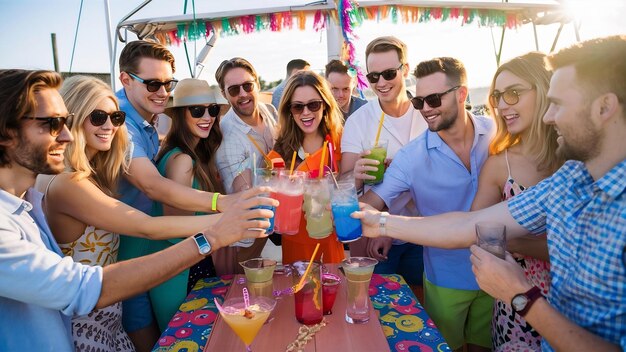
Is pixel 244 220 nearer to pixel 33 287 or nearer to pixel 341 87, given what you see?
pixel 33 287

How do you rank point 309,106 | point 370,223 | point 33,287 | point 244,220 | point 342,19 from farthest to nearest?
point 342,19, point 309,106, point 370,223, point 244,220, point 33,287

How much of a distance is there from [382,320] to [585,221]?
3.08ft

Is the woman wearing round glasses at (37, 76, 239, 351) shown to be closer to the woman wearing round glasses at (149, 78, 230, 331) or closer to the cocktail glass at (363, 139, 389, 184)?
the woman wearing round glasses at (149, 78, 230, 331)

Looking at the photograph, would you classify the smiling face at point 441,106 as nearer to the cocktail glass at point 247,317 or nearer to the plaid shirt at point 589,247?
the plaid shirt at point 589,247

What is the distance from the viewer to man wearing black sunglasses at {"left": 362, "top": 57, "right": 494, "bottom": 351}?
8.49 feet

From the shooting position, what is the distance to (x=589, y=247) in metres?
1.51

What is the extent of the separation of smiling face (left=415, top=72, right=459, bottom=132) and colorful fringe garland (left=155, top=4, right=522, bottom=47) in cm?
351

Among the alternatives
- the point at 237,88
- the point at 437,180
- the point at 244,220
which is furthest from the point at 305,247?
the point at 237,88

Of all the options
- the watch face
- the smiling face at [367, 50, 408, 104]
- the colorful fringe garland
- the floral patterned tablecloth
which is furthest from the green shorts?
the colorful fringe garland

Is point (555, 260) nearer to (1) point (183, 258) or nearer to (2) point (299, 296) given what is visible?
(2) point (299, 296)

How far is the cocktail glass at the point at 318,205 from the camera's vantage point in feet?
7.02

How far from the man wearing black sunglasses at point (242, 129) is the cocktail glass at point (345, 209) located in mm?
1079

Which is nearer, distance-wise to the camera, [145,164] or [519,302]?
[519,302]

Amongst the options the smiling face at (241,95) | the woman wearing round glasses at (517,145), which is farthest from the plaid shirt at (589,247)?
the smiling face at (241,95)
